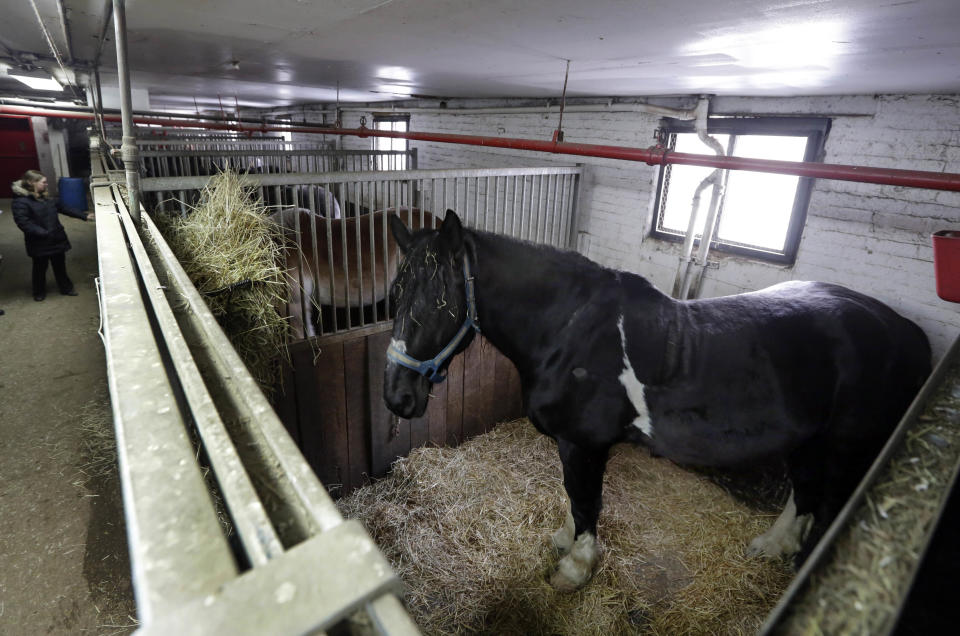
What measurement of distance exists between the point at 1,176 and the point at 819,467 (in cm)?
1389

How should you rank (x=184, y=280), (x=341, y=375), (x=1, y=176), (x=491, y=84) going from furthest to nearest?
(x=1, y=176) < (x=491, y=84) < (x=341, y=375) < (x=184, y=280)

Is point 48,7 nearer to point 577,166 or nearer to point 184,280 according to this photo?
point 184,280

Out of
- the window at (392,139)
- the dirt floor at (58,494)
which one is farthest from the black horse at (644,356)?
the window at (392,139)

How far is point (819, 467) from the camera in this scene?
207 cm

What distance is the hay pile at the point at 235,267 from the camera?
1.90 metres

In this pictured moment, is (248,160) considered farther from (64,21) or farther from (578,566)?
(578,566)

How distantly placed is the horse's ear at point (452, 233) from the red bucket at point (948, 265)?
5.62 ft

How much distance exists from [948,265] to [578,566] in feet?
6.23

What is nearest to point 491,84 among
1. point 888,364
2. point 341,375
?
point 341,375

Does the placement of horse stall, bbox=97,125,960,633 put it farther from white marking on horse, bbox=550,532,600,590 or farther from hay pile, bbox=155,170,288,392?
hay pile, bbox=155,170,288,392

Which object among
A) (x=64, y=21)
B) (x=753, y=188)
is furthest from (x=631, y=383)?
(x=64, y=21)

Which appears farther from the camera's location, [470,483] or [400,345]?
[470,483]

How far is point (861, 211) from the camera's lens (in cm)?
261

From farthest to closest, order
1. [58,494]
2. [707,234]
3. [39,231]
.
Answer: [39,231]
[707,234]
[58,494]
